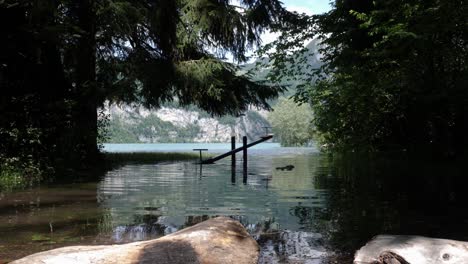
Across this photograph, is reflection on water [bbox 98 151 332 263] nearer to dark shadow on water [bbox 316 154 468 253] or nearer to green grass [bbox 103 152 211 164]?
dark shadow on water [bbox 316 154 468 253]

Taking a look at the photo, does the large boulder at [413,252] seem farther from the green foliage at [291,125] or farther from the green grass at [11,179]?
the green foliage at [291,125]

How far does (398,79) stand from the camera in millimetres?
17312

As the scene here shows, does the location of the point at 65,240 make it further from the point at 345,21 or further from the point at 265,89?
the point at 265,89

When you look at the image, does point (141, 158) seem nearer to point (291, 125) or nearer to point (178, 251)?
point (178, 251)

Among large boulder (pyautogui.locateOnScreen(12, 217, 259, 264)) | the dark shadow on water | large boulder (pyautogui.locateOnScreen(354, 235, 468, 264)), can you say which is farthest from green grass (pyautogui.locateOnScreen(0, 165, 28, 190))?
large boulder (pyautogui.locateOnScreen(354, 235, 468, 264))

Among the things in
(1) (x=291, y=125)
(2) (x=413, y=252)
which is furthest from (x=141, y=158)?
(1) (x=291, y=125)

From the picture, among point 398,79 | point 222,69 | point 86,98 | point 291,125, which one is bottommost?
point 86,98

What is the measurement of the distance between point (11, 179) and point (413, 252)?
12.1 meters

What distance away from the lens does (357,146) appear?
20281mm

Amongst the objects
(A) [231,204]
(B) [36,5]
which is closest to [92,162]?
(B) [36,5]

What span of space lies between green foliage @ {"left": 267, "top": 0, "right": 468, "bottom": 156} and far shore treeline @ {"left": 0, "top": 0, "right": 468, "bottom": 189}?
0.06 m

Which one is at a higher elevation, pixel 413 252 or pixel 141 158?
pixel 141 158

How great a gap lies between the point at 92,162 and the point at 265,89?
1086 centimetres

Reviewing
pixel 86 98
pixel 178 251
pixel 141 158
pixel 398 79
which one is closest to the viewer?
pixel 178 251
